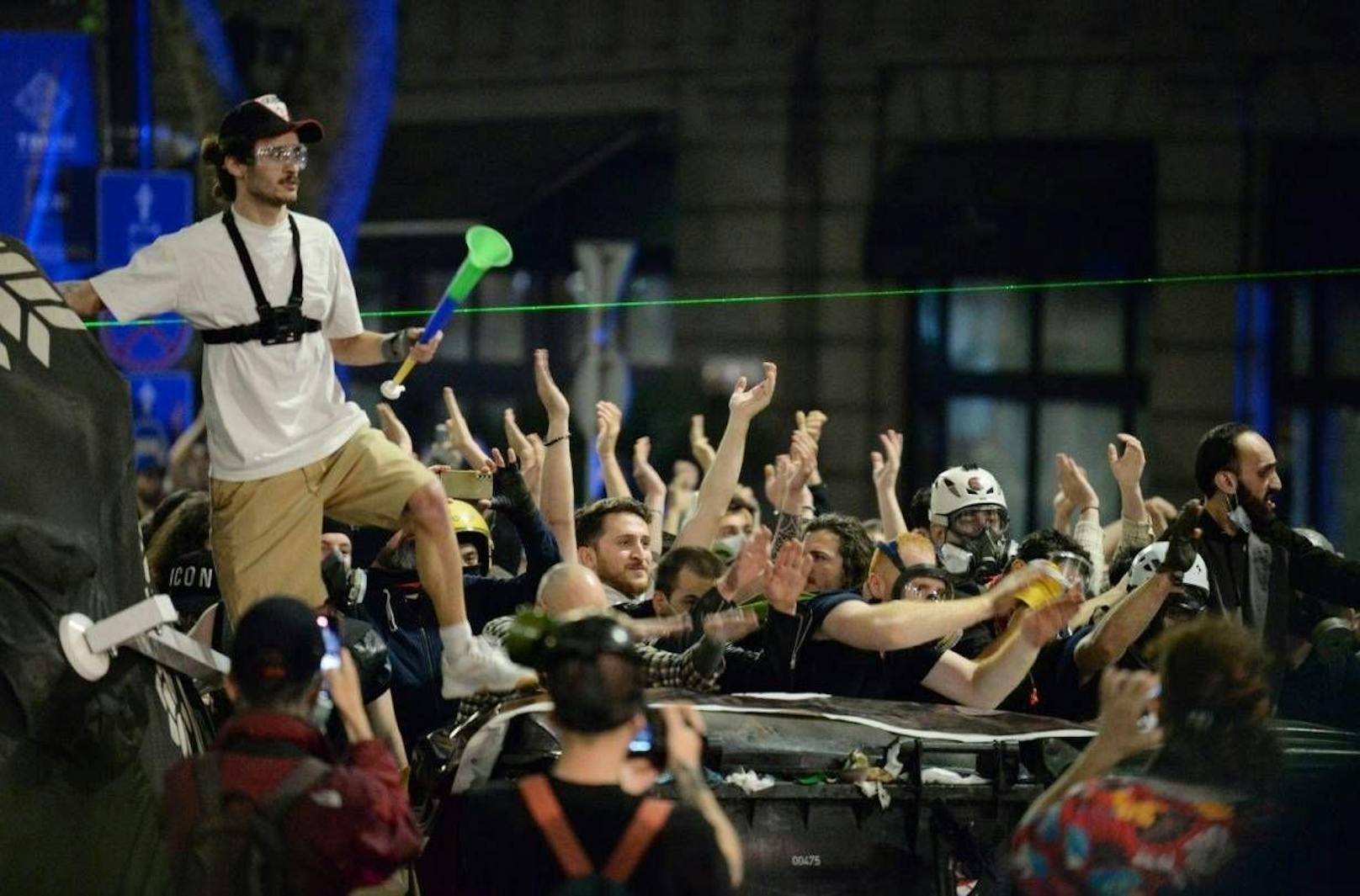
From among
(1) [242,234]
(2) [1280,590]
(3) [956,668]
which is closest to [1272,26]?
(2) [1280,590]

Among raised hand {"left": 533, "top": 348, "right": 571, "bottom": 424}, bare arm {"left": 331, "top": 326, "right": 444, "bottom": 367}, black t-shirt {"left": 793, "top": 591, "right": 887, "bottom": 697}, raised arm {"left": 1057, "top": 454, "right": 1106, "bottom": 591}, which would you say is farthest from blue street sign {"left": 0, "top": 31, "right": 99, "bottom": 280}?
black t-shirt {"left": 793, "top": 591, "right": 887, "bottom": 697}

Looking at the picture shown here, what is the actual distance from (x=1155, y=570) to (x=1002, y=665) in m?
1.09

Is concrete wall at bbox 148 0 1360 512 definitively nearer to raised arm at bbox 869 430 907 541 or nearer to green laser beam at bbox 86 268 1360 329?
green laser beam at bbox 86 268 1360 329

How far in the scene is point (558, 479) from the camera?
739 cm

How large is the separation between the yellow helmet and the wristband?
131 cm

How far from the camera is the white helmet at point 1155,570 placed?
22.5ft

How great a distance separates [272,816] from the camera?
13.8ft

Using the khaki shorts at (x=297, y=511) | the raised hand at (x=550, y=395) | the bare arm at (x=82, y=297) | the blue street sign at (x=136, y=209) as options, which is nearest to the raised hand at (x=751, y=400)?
the raised hand at (x=550, y=395)

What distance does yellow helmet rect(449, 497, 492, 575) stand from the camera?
7164 millimetres

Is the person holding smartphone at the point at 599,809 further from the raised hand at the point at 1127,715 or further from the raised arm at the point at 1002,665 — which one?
the raised arm at the point at 1002,665

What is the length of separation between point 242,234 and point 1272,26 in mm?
9261

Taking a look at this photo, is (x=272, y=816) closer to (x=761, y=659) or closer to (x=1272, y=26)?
(x=761, y=659)

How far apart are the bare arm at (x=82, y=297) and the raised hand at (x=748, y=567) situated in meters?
1.70

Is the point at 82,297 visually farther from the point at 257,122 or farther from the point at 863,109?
the point at 863,109
